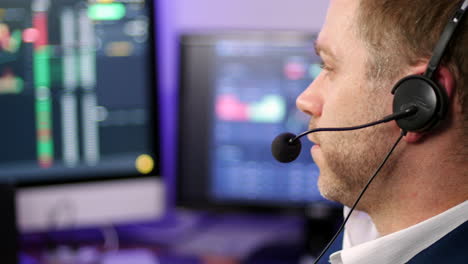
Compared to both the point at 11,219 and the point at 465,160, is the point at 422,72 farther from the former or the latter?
the point at 11,219

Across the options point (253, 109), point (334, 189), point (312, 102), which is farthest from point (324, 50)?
point (253, 109)

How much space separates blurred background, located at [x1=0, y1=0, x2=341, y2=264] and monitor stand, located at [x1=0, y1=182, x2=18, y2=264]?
0.50 feet

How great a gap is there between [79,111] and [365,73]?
0.79m

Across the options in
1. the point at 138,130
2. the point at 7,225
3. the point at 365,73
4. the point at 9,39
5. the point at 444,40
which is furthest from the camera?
the point at 138,130

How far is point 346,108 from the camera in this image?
0.94 m

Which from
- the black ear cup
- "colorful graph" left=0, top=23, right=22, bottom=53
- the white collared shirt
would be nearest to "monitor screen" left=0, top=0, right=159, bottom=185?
"colorful graph" left=0, top=23, right=22, bottom=53

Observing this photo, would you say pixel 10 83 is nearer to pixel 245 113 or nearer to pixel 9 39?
pixel 9 39

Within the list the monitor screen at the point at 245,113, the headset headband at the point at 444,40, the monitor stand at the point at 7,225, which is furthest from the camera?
the monitor screen at the point at 245,113

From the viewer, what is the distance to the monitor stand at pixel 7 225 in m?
1.29

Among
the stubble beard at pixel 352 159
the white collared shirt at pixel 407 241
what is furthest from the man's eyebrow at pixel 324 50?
the white collared shirt at pixel 407 241

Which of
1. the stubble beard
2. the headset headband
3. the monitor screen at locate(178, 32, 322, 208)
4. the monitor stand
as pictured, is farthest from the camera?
the monitor screen at locate(178, 32, 322, 208)

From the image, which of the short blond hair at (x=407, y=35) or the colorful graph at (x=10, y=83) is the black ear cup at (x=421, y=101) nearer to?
the short blond hair at (x=407, y=35)

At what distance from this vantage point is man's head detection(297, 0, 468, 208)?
2.80ft

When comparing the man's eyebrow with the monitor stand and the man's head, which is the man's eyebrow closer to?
the man's head
